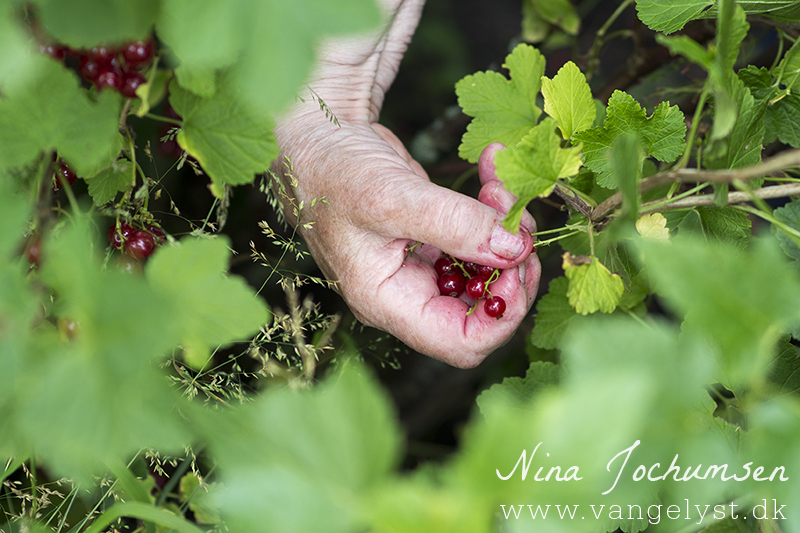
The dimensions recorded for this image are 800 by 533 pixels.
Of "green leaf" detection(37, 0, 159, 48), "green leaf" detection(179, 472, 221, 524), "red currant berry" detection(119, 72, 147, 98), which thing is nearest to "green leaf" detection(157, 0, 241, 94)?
"green leaf" detection(37, 0, 159, 48)

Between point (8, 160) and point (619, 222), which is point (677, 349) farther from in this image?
point (8, 160)

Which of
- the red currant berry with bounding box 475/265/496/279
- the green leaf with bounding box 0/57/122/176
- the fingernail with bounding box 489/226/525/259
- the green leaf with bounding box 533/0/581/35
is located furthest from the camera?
the green leaf with bounding box 533/0/581/35

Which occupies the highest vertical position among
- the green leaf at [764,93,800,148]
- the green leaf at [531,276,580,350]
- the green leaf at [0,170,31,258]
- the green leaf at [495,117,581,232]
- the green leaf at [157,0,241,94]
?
the green leaf at [157,0,241,94]

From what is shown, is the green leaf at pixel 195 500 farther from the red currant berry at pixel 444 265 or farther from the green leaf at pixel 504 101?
the green leaf at pixel 504 101

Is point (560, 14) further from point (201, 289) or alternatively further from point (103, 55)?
point (201, 289)

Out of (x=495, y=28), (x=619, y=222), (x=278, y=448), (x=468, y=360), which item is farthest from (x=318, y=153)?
(x=495, y=28)

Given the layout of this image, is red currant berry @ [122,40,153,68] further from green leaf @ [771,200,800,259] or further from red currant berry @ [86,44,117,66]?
green leaf @ [771,200,800,259]
